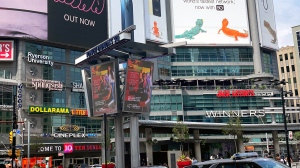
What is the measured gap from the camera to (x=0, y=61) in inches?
2618

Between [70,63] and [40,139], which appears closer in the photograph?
[40,139]

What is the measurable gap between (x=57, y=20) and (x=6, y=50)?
10.8 meters

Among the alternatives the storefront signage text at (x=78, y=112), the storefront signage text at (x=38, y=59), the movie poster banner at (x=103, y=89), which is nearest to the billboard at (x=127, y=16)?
the storefront signage text at (x=38, y=59)

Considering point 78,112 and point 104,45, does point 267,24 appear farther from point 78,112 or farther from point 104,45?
point 104,45

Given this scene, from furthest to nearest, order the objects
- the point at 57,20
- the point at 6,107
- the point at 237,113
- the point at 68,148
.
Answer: the point at 237,113
the point at 57,20
the point at 68,148
the point at 6,107

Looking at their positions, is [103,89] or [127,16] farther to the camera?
[127,16]

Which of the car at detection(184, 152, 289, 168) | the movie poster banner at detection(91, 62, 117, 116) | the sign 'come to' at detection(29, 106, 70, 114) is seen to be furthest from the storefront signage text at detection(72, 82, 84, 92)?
the car at detection(184, 152, 289, 168)

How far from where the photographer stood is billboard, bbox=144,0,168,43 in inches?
3644

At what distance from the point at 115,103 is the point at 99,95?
215 cm

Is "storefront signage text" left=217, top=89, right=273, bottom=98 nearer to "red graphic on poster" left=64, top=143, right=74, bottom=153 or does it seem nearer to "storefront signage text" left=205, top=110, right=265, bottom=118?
"storefront signage text" left=205, top=110, right=265, bottom=118

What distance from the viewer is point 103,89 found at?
3622 centimetres

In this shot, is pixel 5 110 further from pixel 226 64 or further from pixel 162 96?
pixel 226 64

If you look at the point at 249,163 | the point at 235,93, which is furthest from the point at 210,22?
the point at 249,163

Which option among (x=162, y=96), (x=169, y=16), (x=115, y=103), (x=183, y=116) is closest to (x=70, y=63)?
(x=162, y=96)
